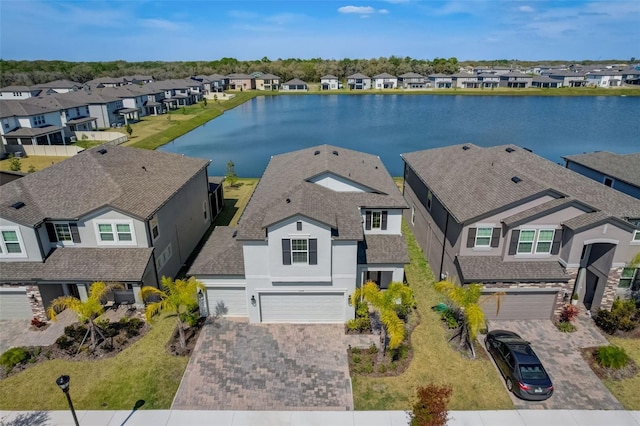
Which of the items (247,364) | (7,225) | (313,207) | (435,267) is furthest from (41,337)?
(435,267)

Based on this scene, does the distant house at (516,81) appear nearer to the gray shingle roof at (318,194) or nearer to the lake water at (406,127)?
the lake water at (406,127)

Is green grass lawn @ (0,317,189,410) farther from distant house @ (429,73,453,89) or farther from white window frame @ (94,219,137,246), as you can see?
distant house @ (429,73,453,89)

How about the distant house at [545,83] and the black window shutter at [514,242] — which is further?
the distant house at [545,83]

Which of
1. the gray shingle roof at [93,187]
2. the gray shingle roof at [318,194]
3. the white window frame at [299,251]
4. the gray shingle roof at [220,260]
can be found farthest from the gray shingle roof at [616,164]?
→ the gray shingle roof at [93,187]

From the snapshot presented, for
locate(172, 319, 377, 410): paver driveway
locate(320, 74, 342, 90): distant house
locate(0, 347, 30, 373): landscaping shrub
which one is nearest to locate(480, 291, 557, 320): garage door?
locate(172, 319, 377, 410): paver driveway

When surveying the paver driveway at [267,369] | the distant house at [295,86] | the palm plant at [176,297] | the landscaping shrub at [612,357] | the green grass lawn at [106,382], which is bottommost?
the green grass lawn at [106,382]

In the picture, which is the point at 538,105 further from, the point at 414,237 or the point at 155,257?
the point at 155,257
